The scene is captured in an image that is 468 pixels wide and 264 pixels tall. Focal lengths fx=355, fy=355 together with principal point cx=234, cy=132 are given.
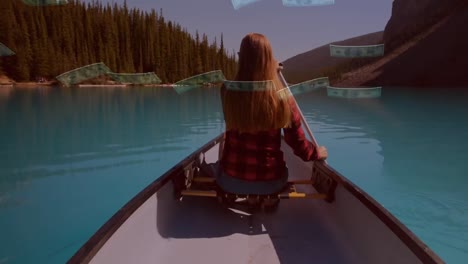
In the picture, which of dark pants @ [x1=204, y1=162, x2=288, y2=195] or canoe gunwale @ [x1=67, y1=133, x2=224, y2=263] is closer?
canoe gunwale @ [x1=67, y1=133, x2=224, y2=263]

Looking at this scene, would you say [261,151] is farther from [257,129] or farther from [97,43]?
[97,43]

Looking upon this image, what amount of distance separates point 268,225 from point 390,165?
825 cm

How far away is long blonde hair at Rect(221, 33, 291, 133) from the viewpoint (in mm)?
3152

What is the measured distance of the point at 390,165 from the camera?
10.8m

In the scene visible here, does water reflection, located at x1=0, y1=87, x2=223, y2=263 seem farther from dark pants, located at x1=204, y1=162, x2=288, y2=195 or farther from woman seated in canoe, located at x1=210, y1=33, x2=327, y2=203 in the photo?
woman seated in canoe, located at x1=210, y1=33, x2=327, y2=203

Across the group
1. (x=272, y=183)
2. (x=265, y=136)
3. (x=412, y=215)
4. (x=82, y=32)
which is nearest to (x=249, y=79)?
(x=265, y=136)

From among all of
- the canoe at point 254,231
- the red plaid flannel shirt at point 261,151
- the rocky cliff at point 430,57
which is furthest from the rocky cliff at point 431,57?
the red plaid flannel shirt at point 261,151

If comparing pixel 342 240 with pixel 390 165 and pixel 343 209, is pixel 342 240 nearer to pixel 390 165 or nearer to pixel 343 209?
pixel 343 209

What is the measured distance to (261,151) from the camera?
3.39 metres

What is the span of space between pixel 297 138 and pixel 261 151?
0.38 meters

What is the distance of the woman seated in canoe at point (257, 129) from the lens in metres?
3.17
